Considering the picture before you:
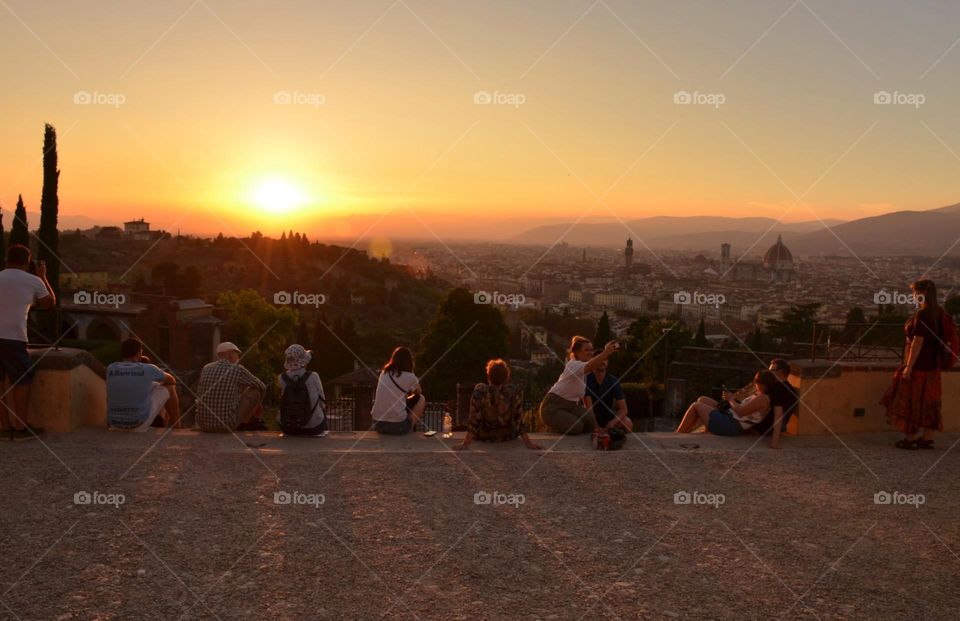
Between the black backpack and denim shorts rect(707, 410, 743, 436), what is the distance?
180 inches

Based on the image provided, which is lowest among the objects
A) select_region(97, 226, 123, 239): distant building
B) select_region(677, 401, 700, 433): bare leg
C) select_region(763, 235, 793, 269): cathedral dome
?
select_region(677, 401, 700, 433): bare leg

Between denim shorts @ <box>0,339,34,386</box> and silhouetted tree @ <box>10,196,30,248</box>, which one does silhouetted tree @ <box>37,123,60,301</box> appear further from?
denim shorts @ <box>0,339,34,386</box>

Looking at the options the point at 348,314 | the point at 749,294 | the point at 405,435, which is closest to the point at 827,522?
the point at 405,435

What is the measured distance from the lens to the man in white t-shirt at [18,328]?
24.7ft

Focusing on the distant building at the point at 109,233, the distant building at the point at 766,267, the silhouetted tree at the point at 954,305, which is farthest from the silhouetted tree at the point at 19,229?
the distant building at the point at 109,233

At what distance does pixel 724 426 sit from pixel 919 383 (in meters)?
2.15

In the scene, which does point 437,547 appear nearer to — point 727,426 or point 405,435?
point 405,435

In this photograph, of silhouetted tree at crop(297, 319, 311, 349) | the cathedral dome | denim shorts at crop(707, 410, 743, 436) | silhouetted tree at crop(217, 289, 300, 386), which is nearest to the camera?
denim shorts at crop(707, 410, 743, 436)

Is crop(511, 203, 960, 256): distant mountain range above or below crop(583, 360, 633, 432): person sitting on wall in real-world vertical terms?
above

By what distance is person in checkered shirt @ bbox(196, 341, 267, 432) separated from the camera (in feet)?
27.3

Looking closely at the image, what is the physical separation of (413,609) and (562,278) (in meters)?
58.7

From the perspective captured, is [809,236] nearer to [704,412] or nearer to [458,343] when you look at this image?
[458,343]

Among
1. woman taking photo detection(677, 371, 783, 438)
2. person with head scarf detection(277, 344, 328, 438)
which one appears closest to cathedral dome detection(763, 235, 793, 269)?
woman taking photo detection(677, 371, 783, 438)

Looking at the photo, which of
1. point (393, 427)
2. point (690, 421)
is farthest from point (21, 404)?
point (690, 421)
